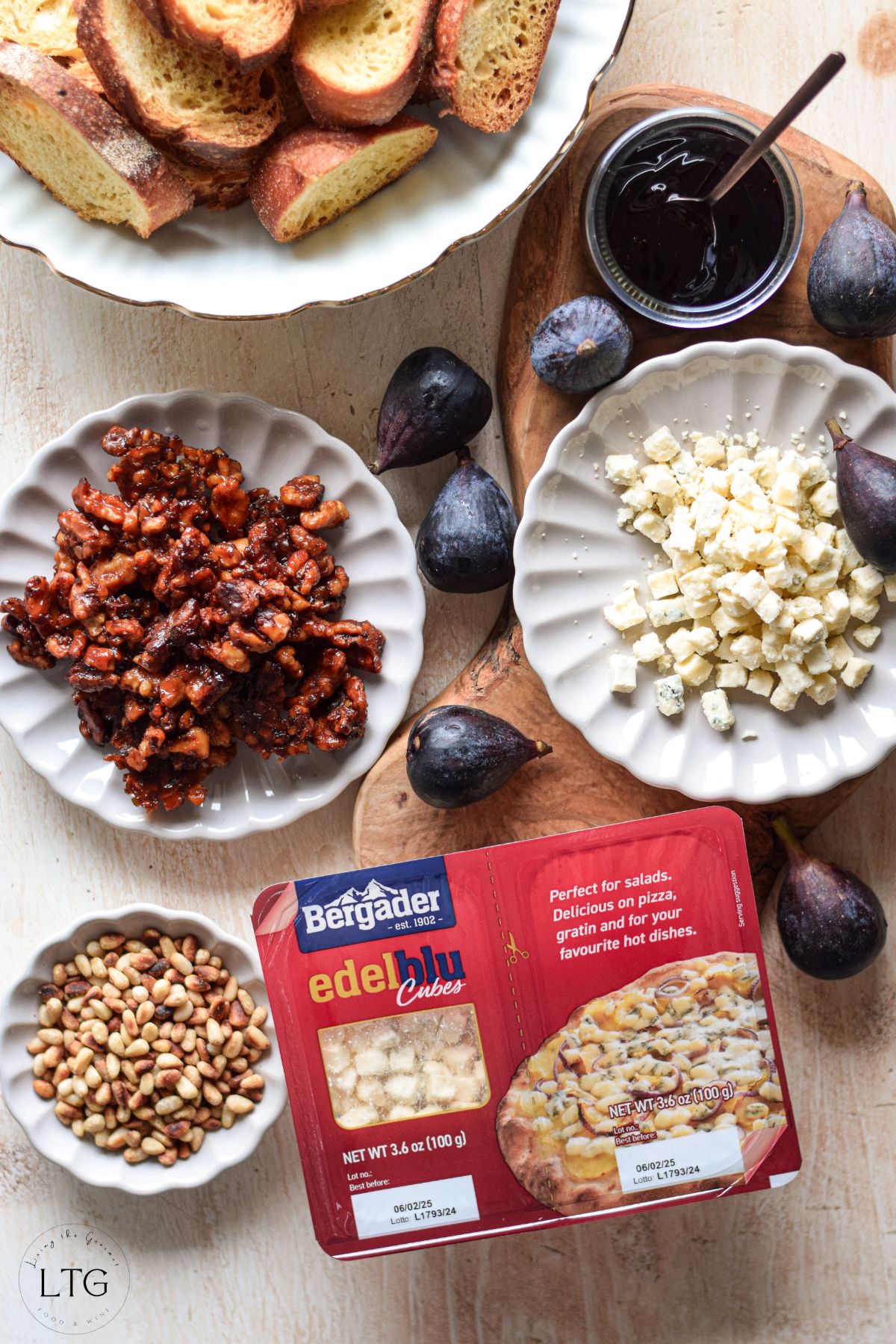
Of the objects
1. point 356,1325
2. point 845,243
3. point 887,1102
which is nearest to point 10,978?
point 356,1325

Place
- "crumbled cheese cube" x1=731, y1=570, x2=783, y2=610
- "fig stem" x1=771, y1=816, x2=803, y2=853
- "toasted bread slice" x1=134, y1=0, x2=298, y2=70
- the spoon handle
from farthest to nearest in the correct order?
"fig stem" x1=771, y1=816, x2=803, y2=853, "crumbled cheese cube" x1=731, y1=570, x2=783, y2=610, "toasted bread slice" x1=134, y1=0, x2=298, y2=70, the spoon handle

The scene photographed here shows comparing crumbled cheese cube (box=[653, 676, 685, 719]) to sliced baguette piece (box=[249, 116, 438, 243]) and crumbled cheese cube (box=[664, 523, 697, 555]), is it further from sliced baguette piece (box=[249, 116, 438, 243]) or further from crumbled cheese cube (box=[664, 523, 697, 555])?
sliced baguette piece (box=[249, 116, 438, 243])

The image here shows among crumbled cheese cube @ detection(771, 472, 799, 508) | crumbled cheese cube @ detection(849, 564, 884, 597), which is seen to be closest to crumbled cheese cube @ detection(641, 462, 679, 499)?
crumbled cheese cube @ detection(771, 472, 799, 508)

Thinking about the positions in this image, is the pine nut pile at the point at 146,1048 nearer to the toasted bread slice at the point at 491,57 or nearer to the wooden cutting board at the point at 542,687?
the wooden cutting board at the point at 542,687

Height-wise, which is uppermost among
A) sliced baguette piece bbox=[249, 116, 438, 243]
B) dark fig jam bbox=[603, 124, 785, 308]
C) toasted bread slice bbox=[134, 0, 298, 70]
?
toasted bread slice bbox=[134, 0, 298, 70]

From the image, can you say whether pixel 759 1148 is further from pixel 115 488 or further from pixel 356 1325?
pixel 115 488

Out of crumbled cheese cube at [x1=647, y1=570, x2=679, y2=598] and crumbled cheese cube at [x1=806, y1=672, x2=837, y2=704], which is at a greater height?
crumbled cheese cube at [x1=647, y1=570, x2=679, y2=598]

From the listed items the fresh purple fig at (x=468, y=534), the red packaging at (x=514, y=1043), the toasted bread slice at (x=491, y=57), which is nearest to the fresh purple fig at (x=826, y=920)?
the red packaging at (x=514, y=1043)
